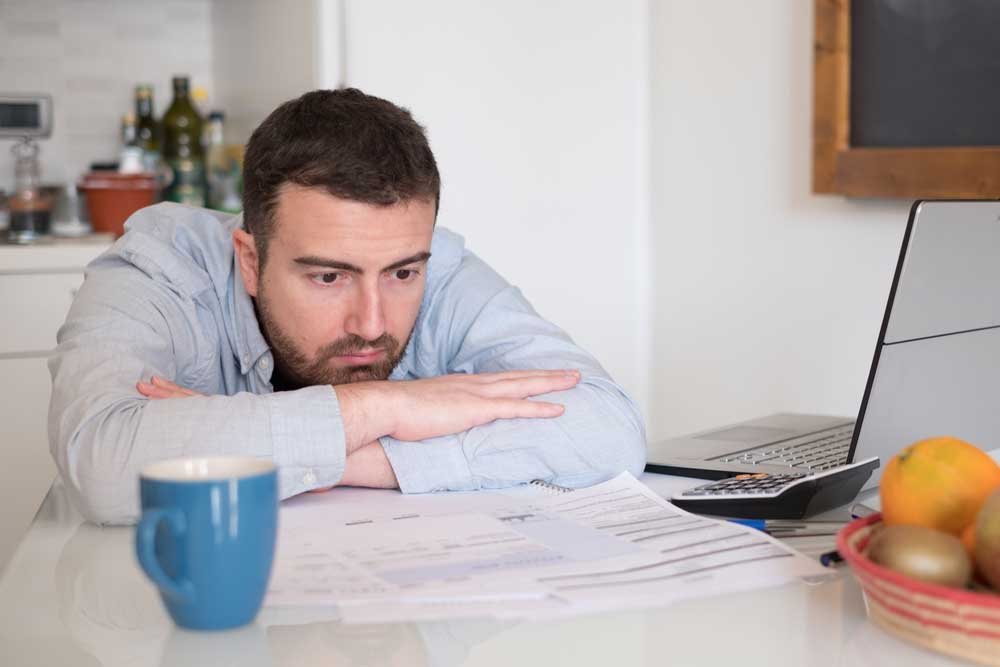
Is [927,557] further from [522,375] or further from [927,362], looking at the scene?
[522,375]

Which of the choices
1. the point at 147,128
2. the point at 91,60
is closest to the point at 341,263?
the point at 147,128

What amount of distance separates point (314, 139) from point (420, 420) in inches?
15.3

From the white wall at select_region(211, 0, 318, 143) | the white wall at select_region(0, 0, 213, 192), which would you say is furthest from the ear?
the white wall at select_region(0, 0, 213, 192)

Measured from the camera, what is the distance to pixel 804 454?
4.30 ft

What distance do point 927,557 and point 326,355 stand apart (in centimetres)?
87

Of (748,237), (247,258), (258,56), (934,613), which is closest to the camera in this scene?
(934,613)

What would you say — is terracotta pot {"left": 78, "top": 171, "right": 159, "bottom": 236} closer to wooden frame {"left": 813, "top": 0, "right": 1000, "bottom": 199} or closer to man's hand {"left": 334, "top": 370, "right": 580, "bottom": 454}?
wooden frame {"left": 813, "top": 0, "right": 1000, "bottom": 199}

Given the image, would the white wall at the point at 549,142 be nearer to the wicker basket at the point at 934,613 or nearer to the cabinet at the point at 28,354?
the cabinet at the point at 28,354

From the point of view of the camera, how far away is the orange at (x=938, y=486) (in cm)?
76

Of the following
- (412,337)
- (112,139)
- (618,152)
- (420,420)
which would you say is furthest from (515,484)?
(112,139)

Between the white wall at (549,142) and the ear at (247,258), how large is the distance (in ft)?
3.89

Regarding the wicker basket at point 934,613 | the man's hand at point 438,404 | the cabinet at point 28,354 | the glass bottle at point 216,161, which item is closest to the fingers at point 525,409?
the man's hand at point 438,404

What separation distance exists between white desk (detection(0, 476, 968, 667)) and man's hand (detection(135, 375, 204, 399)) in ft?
1.30

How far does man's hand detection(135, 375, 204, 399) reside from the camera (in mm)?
1225
